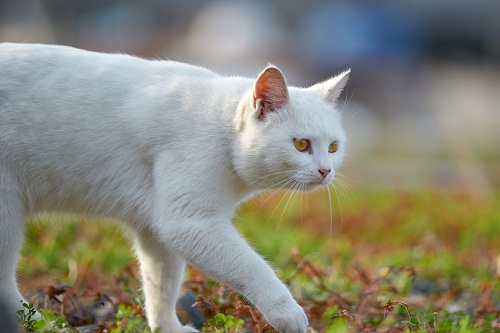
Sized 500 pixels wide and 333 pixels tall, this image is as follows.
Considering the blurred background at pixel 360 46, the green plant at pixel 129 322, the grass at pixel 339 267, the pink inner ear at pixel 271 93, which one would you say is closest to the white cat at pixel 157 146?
the pink inner ear at pixel 271 93

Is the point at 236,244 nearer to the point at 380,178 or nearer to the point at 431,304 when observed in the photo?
the point at 431,304

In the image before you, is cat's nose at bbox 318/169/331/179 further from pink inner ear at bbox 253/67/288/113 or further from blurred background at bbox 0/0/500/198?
blurred background at bbox 0/0/500/198

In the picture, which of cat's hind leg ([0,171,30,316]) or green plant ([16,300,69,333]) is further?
cat's hind leg ([0,171,30,316])

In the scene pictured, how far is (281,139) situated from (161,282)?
964 millimetres

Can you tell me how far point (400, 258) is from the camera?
595cm

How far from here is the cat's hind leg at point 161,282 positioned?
3914 millimetres

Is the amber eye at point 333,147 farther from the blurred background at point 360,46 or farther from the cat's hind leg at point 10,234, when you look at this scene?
the blurred background at point 360,46

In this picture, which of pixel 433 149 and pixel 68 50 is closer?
pixel 68 50

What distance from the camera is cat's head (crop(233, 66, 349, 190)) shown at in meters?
3.52

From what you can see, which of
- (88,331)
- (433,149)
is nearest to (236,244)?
(88,331)

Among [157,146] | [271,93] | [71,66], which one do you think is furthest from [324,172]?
[71,66]

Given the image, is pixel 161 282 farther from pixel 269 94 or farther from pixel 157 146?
pixel 269 94

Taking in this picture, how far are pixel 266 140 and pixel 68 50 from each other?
42.7 inches

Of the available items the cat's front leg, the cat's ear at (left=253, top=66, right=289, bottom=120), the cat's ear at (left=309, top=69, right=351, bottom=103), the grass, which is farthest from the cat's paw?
the cat's ear at (left=309, top=69, right=351, bottom=103)
